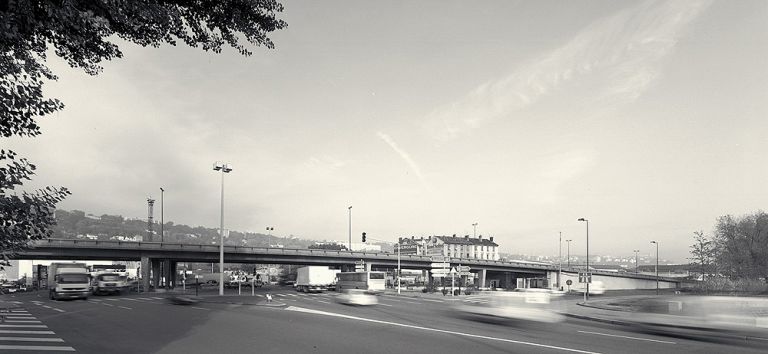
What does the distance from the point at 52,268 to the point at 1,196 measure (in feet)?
170

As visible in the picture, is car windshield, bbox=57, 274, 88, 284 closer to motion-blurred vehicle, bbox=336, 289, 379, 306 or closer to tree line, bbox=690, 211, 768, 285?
motion-blurred vehicle, bbox=336, 289, 379, 306

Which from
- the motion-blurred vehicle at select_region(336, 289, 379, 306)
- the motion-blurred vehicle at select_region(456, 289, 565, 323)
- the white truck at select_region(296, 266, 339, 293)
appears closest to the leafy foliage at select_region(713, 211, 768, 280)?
the white truck at select_region(296, 266, 339, 293)

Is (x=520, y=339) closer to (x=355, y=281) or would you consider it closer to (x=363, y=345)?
(x=363, y=345)

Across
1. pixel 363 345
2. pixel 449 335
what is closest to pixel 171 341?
pixel 363 345

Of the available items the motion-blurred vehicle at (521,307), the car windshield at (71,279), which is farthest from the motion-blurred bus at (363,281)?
the motion-blurred vehicle at (521,307)

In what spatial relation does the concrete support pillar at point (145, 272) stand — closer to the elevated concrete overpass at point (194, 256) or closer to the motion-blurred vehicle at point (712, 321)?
the elevated concrete overpass at point (194, 256)

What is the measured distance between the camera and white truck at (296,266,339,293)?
217ft

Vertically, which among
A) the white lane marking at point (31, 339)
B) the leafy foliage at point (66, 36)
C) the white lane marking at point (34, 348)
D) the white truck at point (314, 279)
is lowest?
the white truck at point (314, 279)

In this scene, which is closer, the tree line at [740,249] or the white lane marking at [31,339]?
the white lane marking at [31,339]

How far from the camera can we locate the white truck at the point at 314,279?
66.2 m

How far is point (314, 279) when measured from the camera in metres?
66.6

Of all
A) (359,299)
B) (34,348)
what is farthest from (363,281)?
(34,348)

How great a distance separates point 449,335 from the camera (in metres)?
17.2

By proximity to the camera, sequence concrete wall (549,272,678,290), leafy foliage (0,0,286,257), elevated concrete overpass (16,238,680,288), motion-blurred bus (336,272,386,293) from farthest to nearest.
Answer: concrete wall (549,272,678,290), elevated concrete overpass (16,238,680,288), motion-blurred bus (336,272,386,293), leafy foliage (0,0,286,257)
